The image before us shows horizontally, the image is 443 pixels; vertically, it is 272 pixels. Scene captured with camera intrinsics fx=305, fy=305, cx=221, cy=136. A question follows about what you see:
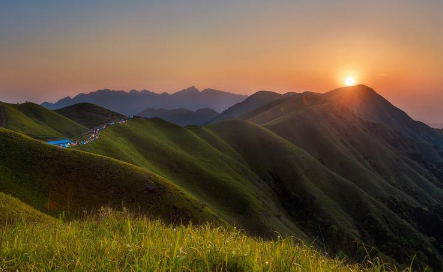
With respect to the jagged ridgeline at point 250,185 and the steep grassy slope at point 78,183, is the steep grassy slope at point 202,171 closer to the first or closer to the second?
the jagged ridgeline at point 250,185

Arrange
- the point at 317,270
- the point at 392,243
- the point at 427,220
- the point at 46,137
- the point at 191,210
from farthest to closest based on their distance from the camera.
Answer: the point at 427,220 < the point at 46,137 < the point at 392,243 < the point at 191,210 < the point at 317,270

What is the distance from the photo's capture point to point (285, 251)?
5.37 metres

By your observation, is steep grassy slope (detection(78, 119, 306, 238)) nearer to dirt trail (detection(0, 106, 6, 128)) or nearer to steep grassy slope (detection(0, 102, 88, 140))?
steep grassy slope (detection(0, 102, 88, 140))

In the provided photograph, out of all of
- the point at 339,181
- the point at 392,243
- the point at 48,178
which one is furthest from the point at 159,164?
the point at 392,243

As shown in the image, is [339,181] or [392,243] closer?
[392,243]

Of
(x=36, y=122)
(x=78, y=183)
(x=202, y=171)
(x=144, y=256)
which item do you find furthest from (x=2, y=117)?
(x=144, y=256)

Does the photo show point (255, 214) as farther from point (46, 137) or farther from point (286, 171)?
point (46, 137)

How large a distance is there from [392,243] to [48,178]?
420ft

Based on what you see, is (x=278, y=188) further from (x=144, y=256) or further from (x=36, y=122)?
(x=36, y=122)

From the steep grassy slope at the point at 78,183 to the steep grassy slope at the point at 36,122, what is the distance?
329 feet

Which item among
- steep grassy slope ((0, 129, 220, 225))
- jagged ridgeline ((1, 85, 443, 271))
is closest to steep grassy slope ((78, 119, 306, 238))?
jagged ridgeline ((1, 85, 443, 271))

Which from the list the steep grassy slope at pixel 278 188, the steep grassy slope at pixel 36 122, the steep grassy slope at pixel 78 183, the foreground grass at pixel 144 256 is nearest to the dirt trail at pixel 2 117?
the steep grassy slope at pixel 36 122

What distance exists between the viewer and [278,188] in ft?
446

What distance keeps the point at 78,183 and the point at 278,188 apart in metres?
101
